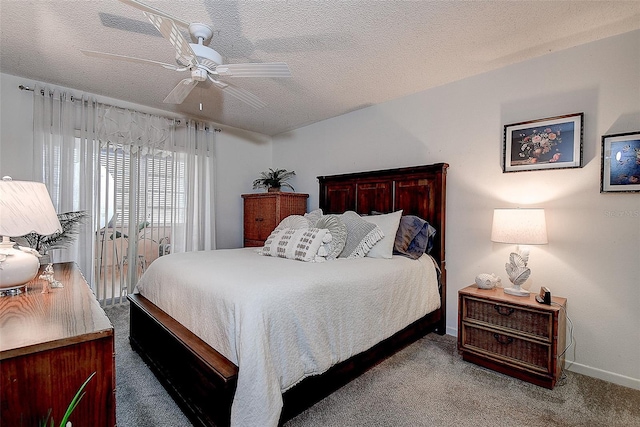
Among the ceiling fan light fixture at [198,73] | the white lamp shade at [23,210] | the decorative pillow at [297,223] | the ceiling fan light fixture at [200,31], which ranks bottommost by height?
the decorative pillow at [297,223]

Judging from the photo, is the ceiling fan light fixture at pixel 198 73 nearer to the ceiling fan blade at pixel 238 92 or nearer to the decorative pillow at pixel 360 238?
the ceiling fan blade at pixel 238 92

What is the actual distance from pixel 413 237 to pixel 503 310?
2.89 ft

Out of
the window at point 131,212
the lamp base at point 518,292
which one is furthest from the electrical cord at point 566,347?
the window at point 131,212

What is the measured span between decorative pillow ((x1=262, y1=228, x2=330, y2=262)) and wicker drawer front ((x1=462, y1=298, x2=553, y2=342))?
1229 mm

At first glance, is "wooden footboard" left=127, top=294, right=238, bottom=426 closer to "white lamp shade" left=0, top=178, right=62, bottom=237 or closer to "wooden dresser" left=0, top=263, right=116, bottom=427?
"wooden dresser" left=0, top=263, right=116, bottom=427

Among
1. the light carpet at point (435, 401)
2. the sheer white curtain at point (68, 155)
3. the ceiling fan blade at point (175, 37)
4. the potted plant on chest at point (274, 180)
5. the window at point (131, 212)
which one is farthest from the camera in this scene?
the potted plant on chest at point (274, 180)

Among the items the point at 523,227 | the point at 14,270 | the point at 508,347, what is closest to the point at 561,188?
the point at 523,227

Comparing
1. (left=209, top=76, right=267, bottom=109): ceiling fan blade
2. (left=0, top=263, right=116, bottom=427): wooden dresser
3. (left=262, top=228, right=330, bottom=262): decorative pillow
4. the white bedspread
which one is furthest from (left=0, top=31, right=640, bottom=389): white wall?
(left=0, top=263, right=116, bottom=427): wooden dresser

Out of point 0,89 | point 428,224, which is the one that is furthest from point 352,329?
point 0,89

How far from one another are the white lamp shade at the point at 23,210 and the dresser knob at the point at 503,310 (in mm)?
2706

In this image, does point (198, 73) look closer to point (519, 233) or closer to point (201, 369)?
point (201, 369)

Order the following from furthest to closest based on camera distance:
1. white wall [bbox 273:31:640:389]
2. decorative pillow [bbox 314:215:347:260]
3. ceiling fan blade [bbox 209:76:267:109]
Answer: decorative pillow [bbox 314:215:347:260] → ceiling fan blade [bbox 209:76:267:109] → white wall [bbox 273:31:640:389]

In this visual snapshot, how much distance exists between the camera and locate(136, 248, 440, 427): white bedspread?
1.38m

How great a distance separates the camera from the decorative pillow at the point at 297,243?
2.37 m
